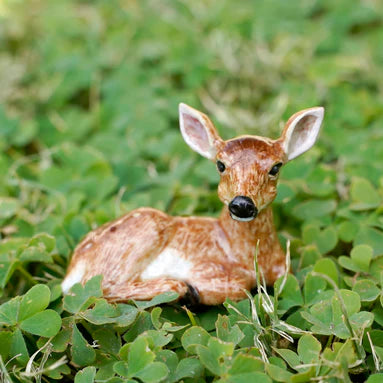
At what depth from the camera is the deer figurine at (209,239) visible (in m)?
1.72

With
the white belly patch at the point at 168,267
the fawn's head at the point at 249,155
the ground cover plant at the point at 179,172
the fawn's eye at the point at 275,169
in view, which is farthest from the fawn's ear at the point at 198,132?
the ground cover plant at the point at 179,172

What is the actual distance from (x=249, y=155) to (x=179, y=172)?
101cm

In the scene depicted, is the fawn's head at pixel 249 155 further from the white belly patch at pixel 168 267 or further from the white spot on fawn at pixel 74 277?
the white spot on fawn at pixel 74 277

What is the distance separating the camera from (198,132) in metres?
1.89

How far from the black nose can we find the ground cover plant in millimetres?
257

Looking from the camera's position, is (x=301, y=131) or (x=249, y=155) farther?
(x=301, y=131)

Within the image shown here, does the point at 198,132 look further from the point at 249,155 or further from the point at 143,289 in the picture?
the point at 143,289

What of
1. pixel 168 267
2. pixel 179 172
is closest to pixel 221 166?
pixel 168 267

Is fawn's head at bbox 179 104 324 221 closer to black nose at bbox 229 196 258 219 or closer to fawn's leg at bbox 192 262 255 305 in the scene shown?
black nose at bbox 229 196 258 219

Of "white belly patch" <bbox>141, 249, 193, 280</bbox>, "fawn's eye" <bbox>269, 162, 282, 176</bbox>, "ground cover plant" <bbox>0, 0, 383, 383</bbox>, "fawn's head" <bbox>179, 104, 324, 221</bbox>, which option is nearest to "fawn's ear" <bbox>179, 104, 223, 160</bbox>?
"fawn's head" <bbox>179, 104, 324, 221</bbox>

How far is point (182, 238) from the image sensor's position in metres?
1.86

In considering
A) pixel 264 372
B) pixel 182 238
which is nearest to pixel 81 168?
pixel 182 238

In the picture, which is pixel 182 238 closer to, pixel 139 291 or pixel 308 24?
pixel 139 291

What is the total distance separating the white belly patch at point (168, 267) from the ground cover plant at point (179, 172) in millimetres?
102
